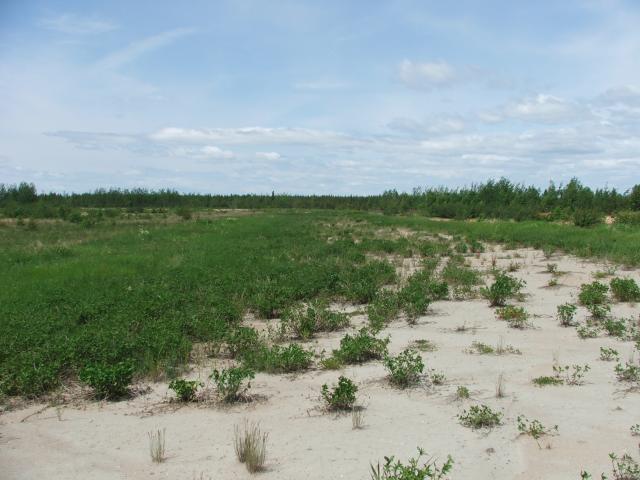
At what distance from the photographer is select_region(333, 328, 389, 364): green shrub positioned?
7384 millimetres

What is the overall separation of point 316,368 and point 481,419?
256cm

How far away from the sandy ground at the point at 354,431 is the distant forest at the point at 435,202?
78.0 feet

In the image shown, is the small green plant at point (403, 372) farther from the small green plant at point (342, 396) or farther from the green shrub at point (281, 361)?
the green shrub at point (281, 361)

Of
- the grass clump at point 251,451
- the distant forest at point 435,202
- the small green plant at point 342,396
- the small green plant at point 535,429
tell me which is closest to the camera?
the grass clump at point 251,451

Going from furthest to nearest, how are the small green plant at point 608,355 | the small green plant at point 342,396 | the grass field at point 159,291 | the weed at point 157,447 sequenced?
1. the grass field at point 159,291
2. the small green plant at point 608,355
3. the small green plant at point 342,396
4. the weed at point 157,447

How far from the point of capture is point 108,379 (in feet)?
20.6

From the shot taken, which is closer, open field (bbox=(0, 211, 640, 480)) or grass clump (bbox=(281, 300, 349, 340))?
open field (bbox=(0, 211, 640, 480))

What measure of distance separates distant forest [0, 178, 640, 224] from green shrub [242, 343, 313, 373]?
80.0 feet

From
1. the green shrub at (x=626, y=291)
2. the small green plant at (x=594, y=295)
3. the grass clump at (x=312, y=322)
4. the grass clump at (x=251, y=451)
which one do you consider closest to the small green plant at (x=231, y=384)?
the grass clump at (x=251, y=451)

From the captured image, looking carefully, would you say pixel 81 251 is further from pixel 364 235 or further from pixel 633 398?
pixel 633 398

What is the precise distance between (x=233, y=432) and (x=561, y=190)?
43334 mm

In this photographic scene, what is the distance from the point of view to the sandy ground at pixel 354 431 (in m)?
4.70

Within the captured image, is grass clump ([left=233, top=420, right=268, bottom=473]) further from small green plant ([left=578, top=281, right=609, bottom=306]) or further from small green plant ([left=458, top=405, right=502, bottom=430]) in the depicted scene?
small green plant ([left=578, top=281, right=609, bottom=306])

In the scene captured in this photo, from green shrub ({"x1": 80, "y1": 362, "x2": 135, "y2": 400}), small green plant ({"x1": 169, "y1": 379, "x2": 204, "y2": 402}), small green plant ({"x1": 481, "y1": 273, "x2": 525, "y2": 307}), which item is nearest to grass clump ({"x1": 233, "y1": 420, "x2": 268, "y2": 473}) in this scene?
small green plant ({"x1": 169, "y1": 379, "x2": 204, "y2": 402})
